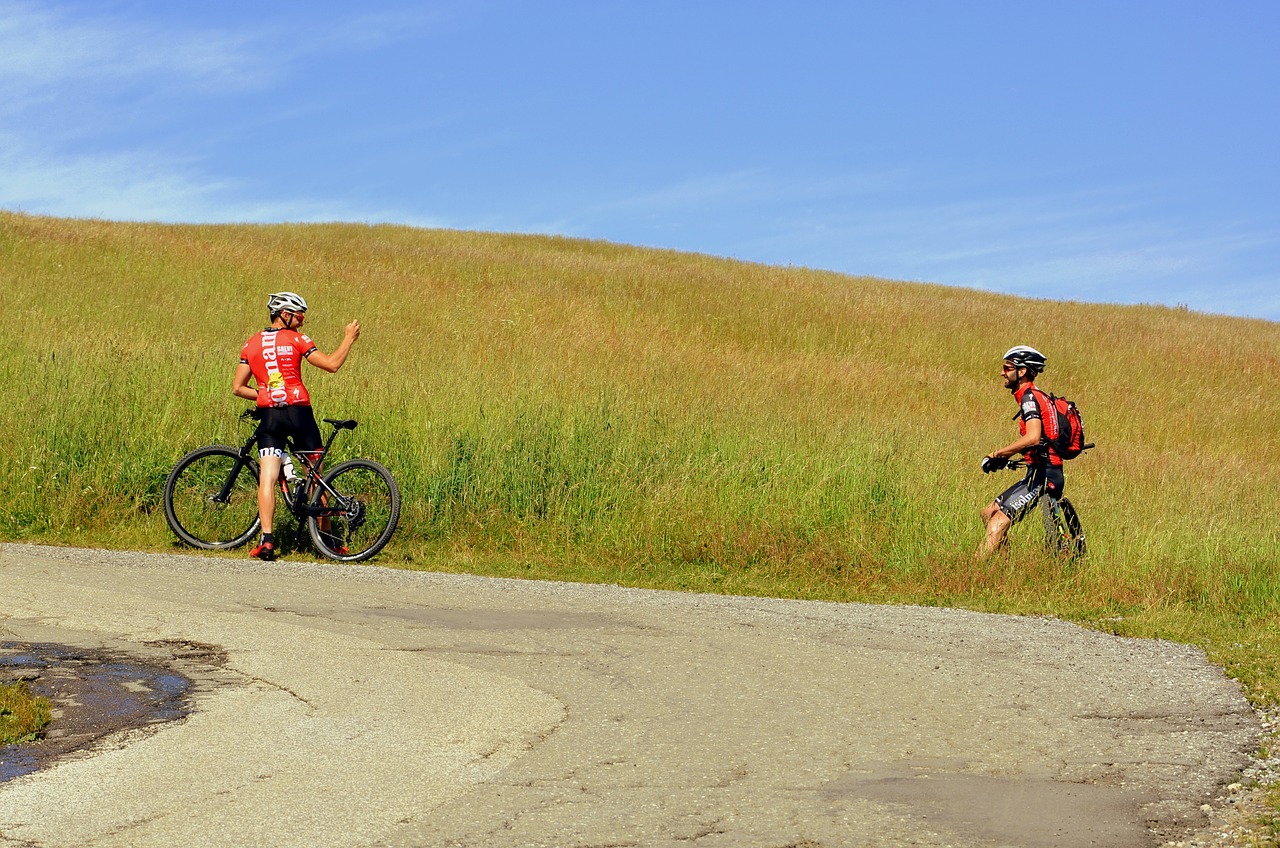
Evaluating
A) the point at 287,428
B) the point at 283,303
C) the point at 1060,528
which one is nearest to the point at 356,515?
the point at 287,428

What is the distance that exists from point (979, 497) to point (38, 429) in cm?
1028

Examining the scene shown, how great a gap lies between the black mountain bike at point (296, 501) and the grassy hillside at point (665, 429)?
0.37m

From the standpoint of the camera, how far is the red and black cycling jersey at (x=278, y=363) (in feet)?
39.9

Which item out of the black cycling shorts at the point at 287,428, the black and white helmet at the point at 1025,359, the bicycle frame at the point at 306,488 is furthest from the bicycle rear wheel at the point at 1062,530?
the black cycling shorts at the point at 287,428

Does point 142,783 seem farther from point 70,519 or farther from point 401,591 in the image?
point 70,519

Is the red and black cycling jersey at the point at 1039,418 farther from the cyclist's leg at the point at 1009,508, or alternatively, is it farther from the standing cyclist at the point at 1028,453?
the cyclist's leg at the point at 1009,508

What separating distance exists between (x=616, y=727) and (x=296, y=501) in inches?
274

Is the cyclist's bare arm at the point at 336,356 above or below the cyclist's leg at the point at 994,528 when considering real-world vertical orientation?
above

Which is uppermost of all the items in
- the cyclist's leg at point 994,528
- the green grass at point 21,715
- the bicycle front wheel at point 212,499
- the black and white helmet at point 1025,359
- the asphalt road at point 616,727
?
the black and white helmet at point 1025,359

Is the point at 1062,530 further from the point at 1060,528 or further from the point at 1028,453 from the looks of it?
the point at 1028,453

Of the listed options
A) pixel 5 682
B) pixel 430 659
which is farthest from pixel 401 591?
pixel 5 682

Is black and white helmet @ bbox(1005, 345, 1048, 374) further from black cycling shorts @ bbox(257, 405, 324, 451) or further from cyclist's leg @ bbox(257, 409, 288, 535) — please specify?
cyclist's leg @ bbox(257, 409, 288, 535)

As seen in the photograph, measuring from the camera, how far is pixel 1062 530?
39.2 ft

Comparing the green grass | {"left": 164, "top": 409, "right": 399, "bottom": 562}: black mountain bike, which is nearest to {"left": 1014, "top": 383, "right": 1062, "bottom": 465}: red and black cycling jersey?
{"left": 164, "top": 409, "right": 399, "bottom": 562}: black mountain bike
